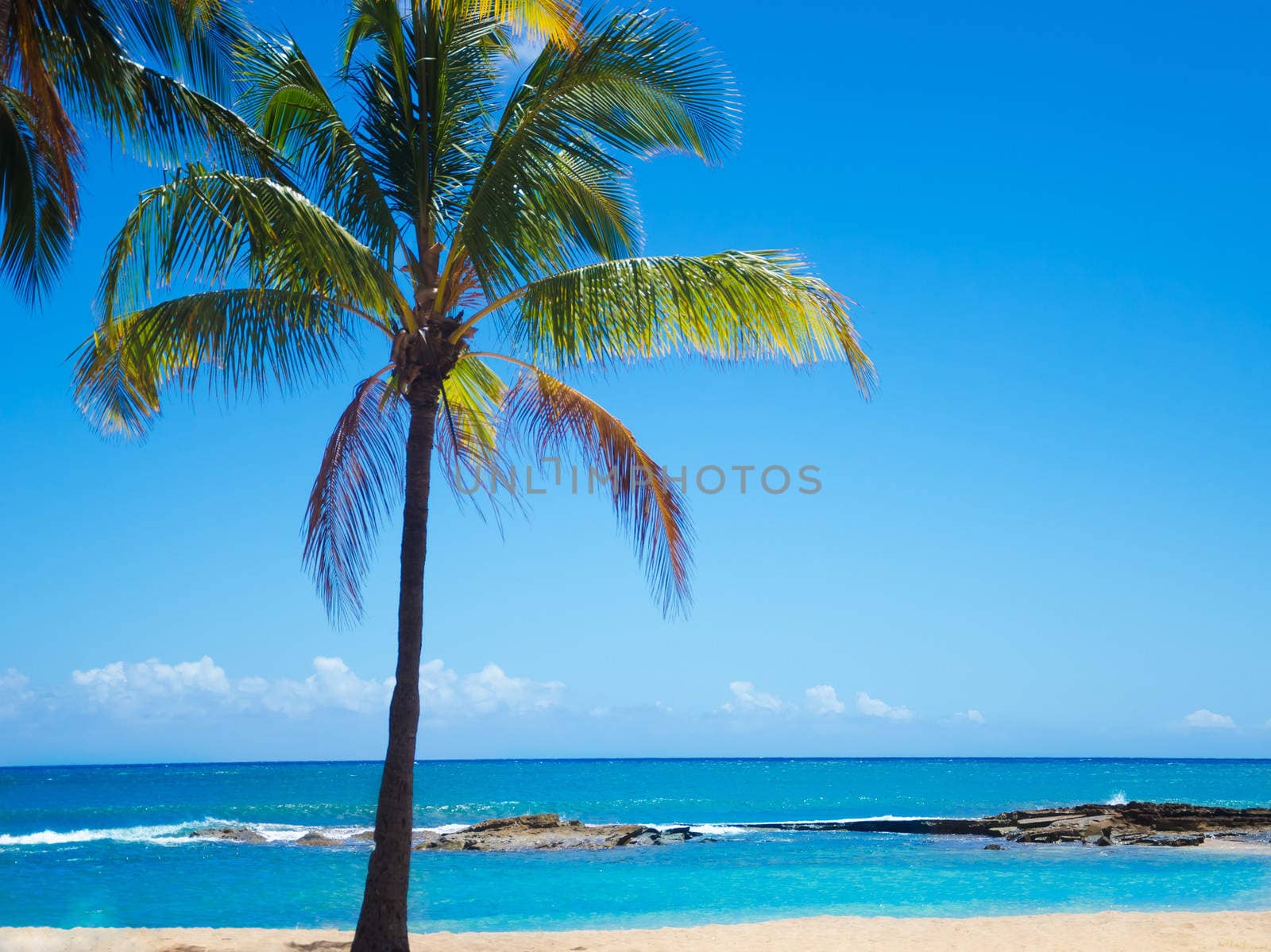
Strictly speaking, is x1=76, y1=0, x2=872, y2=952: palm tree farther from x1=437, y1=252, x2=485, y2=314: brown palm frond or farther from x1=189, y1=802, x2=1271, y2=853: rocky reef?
x1=189, y1=802, x2=1271, y2=853: rocky reef

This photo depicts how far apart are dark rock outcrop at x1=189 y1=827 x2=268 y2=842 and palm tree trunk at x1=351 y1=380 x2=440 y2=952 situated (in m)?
21.6

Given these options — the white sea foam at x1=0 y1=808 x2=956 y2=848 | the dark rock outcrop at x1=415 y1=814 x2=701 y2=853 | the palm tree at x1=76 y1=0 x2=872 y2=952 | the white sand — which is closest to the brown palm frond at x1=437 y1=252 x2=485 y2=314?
the palm tree at x1=76 y1=0 x2=872 y2=952

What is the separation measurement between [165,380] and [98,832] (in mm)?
29086

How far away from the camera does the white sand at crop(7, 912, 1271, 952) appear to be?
971 cm

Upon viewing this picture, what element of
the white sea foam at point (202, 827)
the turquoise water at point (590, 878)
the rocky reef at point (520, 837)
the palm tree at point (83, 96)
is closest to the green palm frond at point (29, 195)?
the palm tree at point (83, 96)

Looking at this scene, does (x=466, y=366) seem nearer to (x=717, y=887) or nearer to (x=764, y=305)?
(x=764, y=305)

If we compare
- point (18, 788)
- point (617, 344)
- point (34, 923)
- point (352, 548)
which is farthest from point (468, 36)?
point (18, 788)

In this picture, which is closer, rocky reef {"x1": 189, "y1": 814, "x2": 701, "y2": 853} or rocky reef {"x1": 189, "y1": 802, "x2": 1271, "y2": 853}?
rocky reef {"x1": 189, "y1": 814, "x2": 701, "y2": 853}

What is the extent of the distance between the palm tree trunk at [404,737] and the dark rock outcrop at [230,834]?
2158 cm

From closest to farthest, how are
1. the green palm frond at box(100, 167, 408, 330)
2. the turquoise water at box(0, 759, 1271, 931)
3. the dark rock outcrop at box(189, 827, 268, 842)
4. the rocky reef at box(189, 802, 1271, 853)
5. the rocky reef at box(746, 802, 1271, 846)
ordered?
the green palm frond at box(100, 167, 408, 330) → the turquoise water at box(0, 759, 1271, 931) → the rocky reef at box(189, 802, 1271, 853) → the rocky reef at box(746, 802, 1271, 846) → the dark rock outcrop at box(189, 827, 268, 842)

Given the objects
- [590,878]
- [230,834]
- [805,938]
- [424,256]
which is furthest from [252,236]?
[230,834]

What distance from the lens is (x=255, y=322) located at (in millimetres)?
7449

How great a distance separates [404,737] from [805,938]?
606cm

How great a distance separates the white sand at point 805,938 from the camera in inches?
382
